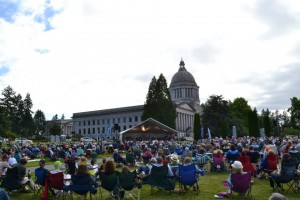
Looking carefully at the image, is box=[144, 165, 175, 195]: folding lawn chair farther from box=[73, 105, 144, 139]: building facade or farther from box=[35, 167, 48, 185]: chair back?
box=[73, 105, 144, 139]: building facade

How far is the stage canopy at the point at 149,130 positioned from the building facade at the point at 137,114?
141ft

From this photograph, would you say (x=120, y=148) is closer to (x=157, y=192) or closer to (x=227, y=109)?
(x=157, y=192)

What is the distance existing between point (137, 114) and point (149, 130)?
161 ft

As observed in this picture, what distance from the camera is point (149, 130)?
57.6m

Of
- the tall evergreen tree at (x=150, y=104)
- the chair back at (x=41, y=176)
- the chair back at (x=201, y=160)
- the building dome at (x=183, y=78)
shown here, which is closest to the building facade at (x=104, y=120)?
the building dome at (x=183, y=78)

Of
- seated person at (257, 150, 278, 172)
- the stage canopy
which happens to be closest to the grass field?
seated person at (257, 150, 278, 172)

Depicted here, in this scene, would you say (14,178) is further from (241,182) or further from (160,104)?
(160,104)

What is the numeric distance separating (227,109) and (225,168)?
61.4 m

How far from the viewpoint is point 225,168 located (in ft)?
56.9

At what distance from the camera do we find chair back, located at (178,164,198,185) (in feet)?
Answer: 35.7

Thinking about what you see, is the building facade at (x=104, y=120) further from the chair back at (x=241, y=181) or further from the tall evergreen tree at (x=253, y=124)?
the chair back at (x=241, y=181)

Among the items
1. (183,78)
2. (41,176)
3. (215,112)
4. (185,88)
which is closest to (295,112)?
(215,112)

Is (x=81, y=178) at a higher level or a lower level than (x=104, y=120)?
lower

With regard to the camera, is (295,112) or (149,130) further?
(295,112)
